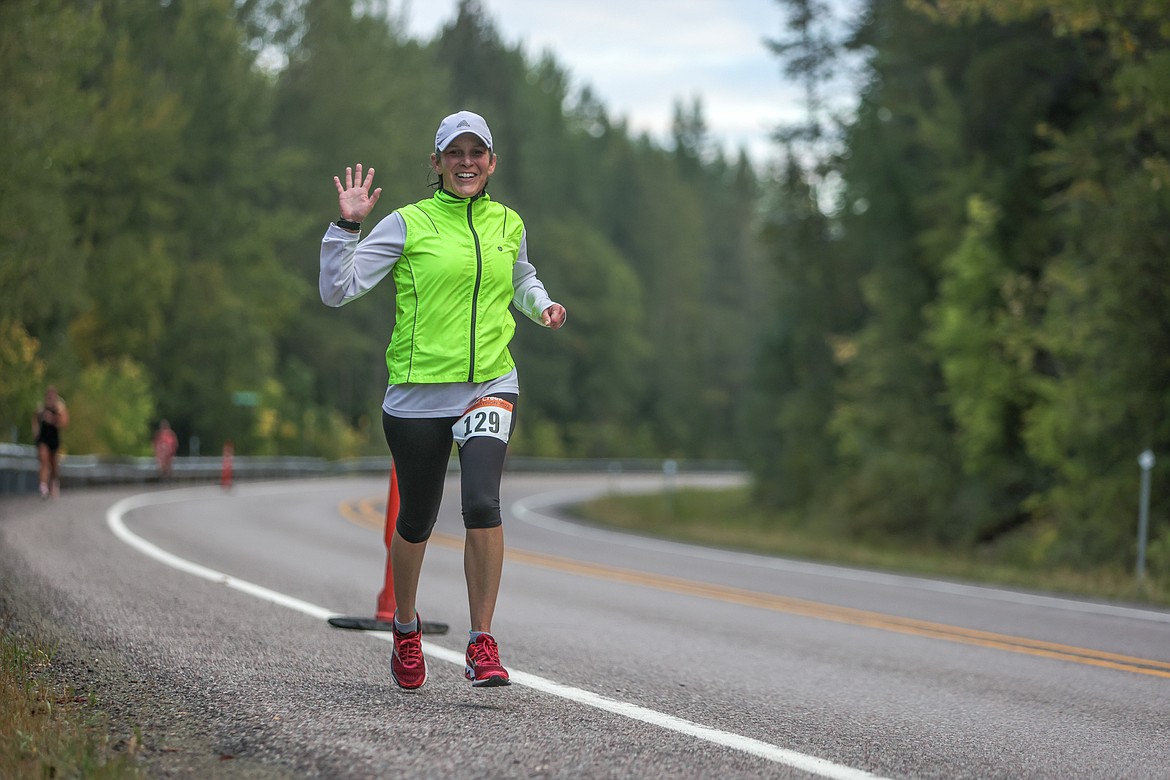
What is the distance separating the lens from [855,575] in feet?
52.7

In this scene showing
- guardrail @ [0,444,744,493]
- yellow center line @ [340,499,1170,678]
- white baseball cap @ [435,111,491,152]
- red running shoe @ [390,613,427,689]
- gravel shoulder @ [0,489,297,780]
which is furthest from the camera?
guardrail @ [0,444,744,493]

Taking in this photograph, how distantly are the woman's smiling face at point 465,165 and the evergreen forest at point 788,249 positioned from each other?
0.88ft

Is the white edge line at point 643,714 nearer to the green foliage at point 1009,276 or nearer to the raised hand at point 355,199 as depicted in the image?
the raised hand at point 355,199

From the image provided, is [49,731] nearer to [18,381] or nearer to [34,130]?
[34,130]

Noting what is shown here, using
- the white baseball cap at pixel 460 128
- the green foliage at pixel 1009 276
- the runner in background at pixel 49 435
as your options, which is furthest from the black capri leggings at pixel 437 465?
the runner in background at pixel 49 435

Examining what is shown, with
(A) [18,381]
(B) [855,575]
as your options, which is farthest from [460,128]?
(A) [18,381]

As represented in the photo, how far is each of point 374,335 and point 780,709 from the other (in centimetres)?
6283

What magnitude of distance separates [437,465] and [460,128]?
1341mm

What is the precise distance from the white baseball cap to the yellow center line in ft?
15.9

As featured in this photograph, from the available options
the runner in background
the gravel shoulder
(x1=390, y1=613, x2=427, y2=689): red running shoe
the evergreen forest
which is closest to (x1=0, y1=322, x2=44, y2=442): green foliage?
the evergreen forest

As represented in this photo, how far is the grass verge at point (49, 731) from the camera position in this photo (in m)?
4.30

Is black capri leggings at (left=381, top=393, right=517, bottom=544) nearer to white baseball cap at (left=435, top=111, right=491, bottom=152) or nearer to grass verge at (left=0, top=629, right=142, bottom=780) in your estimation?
white baseball cap at (left=435, top=111, right=491, bottom=152)

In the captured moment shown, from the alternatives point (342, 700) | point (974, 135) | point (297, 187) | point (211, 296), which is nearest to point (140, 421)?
point (211, 296)

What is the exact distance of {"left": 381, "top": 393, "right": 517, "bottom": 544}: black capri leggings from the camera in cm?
564
